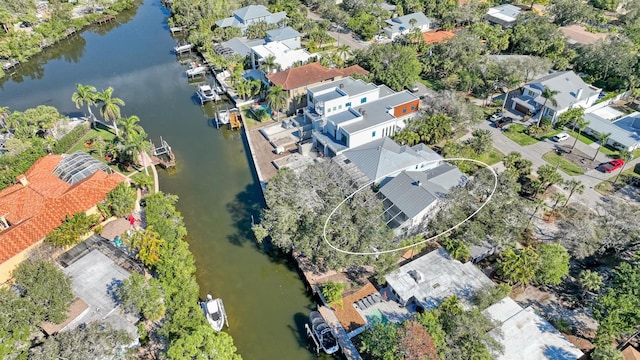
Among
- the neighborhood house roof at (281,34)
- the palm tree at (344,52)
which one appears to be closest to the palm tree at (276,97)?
the palm tree at (344,52)

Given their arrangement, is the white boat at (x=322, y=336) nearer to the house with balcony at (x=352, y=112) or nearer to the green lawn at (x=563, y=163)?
the house with balcony at (x=352, y=112)

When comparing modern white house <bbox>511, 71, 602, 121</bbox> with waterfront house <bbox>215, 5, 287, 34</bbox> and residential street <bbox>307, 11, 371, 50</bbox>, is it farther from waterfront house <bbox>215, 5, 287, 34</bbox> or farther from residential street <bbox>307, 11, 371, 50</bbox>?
waterfront house <bbox>215, 5, 287, 34</bbox>

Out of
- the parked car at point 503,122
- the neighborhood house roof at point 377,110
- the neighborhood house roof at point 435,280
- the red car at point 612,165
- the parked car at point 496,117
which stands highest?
the neighborhood house roof at point 377,110

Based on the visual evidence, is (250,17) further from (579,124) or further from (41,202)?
(579,124)

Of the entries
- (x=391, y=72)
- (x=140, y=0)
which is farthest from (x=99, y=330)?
(x=140, y=0)

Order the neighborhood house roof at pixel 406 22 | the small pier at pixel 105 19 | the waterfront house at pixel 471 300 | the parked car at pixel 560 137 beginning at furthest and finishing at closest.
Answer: the small pier at pixel 105 19 < the neighborhood house roof at pixel 406 22 < the parked car at pixel 560 137 < the waterfront house at pixel 471 300

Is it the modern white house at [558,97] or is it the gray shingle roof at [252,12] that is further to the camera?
the gray shingle roof at [252,12]

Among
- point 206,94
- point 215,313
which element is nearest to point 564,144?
point 215,313

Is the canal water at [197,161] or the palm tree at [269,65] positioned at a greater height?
the palm tree at [269,65]
